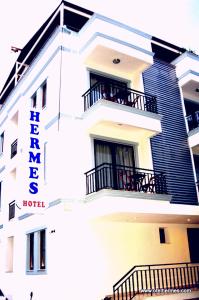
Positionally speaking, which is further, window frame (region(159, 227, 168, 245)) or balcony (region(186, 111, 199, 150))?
balcony (region(186, 111, 199, 150))

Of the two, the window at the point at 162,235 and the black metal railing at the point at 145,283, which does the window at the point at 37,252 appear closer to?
the black metal railing at the point at 145,283

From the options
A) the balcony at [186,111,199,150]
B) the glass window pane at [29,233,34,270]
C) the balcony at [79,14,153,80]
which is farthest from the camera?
the balcony at [186,111,199,150]

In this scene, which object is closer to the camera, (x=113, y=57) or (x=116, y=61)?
(x=113, y=57)

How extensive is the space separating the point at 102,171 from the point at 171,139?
4.42m

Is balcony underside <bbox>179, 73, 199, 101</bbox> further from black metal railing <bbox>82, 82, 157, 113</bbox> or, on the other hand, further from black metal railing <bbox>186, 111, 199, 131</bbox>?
black metal railing <bbox>82, 82, 157, 113</bbox>

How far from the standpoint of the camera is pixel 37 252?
12977 mm

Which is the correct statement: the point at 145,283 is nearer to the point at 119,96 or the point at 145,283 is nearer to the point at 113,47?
the point at 119,96

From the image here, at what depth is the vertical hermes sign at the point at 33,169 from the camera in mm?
10758

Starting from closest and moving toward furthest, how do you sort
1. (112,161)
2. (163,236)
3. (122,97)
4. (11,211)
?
1. (112,161)
2. (163,236)
3. (122,97)
4. (11,211)

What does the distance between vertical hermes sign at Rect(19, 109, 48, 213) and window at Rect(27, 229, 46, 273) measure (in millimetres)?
2468

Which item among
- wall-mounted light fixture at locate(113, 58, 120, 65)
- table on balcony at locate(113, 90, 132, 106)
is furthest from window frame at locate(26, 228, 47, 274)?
wall-mounted light fixture at locate(113, 58, 120, 65)

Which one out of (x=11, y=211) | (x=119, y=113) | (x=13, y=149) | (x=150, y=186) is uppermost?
(x=13, y=149)

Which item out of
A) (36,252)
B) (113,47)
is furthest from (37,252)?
(113,47)

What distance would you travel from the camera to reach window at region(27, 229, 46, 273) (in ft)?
41.7
